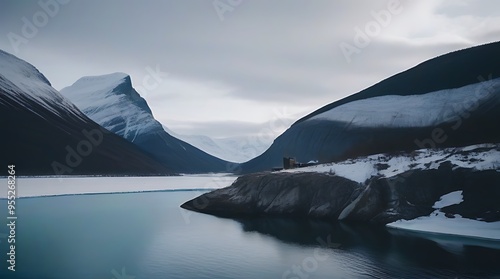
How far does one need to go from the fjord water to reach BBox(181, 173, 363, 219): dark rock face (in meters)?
6.27

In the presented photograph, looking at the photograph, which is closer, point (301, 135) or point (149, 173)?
point (301, 135)

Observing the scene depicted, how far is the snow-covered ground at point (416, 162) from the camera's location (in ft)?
151

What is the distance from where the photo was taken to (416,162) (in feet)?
168

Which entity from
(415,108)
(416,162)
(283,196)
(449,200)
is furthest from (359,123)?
(449,200)

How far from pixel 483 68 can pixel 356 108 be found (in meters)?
44.0

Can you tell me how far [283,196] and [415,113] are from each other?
84.3 m

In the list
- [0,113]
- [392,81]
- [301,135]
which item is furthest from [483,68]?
[0,113]

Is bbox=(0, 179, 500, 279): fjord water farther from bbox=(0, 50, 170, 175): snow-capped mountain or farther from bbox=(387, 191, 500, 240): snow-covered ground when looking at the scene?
bbox=(0, 50, 170, 175): snow-capped mountain

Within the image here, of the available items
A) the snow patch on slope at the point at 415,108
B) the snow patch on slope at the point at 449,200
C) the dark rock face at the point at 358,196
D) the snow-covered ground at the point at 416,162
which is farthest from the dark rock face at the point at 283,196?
the snow patch on slope at the point at 415,108

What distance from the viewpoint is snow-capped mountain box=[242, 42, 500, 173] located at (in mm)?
100438

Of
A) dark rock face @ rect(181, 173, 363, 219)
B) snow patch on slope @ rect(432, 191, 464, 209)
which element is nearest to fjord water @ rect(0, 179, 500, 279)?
dark rock face @ rect(181, 173, 363, 219)

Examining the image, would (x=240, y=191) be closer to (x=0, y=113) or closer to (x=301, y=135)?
(x=301, y=135)

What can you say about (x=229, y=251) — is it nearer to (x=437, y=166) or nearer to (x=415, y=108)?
(x=437, y=166)

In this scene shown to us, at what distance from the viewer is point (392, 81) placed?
155000mm
